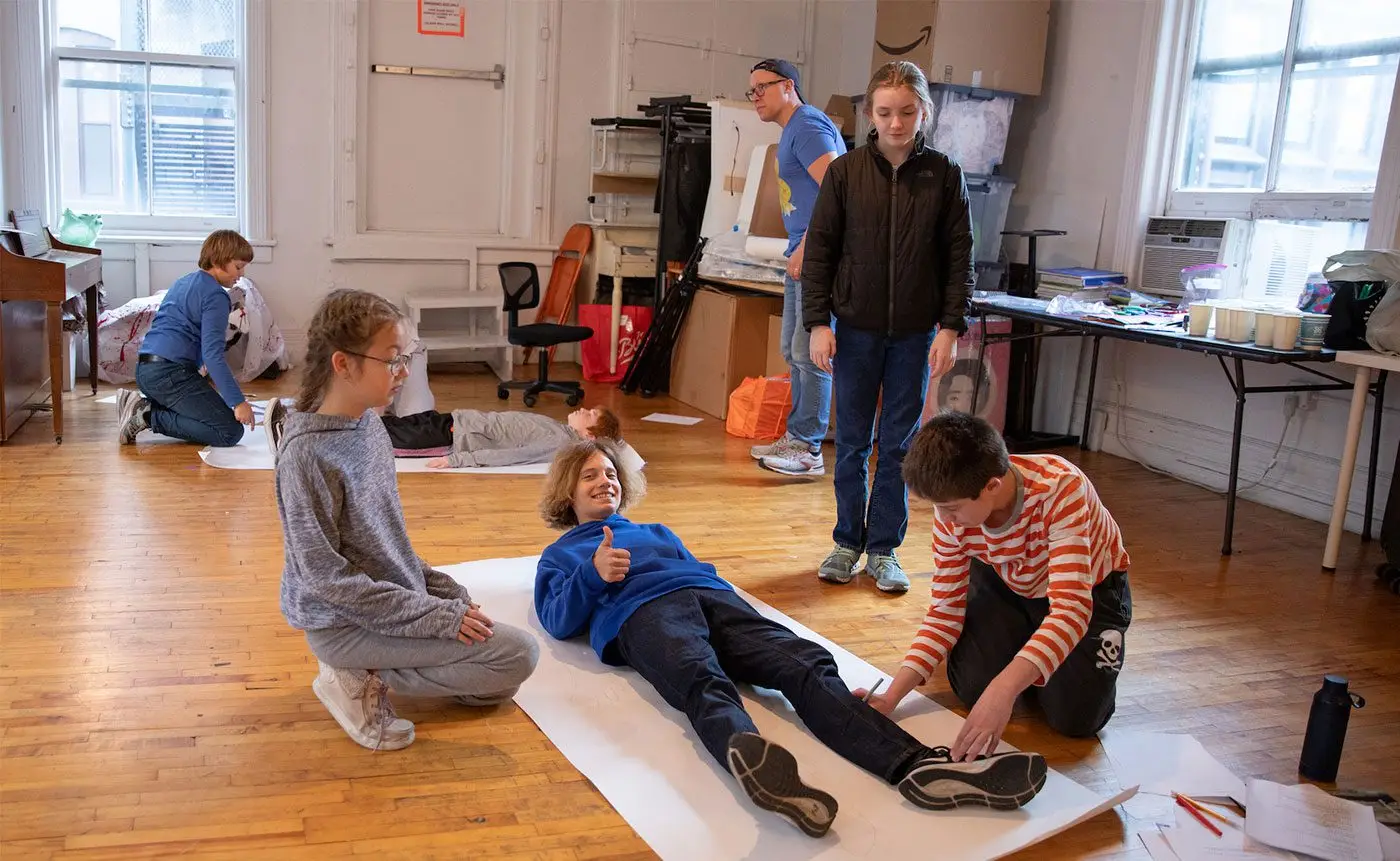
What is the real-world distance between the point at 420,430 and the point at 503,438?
31cm

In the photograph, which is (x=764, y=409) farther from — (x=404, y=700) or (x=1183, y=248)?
(x=404, y=700)

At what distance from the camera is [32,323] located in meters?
4.68

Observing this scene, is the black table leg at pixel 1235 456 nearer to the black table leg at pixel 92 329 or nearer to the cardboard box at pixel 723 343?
the cardboard box at pixel 723 343

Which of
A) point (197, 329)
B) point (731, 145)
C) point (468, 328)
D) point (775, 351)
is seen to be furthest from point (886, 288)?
point (468, 328)

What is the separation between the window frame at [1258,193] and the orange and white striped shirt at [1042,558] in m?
2.56

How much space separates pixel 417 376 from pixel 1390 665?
362cm

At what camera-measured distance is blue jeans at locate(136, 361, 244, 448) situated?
14.4ft

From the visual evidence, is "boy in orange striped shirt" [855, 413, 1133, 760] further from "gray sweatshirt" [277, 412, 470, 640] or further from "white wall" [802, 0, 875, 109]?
"white wall" [802, 0, 875, 109]

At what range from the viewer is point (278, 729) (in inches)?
86.7

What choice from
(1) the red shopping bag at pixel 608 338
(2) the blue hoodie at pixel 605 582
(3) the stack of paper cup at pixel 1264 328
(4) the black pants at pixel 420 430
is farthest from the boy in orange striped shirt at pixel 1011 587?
(1) the red shopping bag at pixel 608 338

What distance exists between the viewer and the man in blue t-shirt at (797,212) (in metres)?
3.87

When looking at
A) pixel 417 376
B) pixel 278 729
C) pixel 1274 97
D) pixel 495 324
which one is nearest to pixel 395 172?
pixel 495 324

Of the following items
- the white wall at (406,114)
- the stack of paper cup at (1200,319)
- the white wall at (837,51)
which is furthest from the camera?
the white wall at (837,51)

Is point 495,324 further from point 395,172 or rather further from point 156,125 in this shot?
point 156,125
